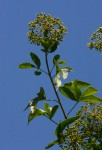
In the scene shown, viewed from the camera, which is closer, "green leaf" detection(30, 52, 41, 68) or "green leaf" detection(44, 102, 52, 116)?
"green leaf" detection(44, 102, 52, 116)

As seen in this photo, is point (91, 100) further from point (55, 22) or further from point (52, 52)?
point (55, 22)

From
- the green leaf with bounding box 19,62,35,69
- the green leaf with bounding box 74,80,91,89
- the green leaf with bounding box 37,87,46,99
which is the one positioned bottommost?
the green leaf with bounding box 74,80,91,89

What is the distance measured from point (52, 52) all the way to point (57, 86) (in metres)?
0.66

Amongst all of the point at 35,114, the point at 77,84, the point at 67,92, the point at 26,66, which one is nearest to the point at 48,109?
the point at 35,114

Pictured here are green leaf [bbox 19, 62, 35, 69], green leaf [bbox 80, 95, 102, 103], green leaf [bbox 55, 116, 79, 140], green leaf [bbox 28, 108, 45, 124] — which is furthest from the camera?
green leaf [bbox 19, 62, 35, 69]

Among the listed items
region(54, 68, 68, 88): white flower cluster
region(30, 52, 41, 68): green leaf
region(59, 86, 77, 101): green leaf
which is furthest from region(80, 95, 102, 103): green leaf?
region(30, 52, 41, 68): green leaf

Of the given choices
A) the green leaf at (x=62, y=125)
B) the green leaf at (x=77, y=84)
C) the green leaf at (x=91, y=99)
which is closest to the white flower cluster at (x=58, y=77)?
the green leaf at (x=77, y=84)

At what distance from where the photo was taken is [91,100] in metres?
5.82

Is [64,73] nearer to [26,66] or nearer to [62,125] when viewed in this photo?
[26,66]

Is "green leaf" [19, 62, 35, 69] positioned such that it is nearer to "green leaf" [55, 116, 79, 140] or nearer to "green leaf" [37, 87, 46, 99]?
"green leaf" [37, 87, 46, 99]

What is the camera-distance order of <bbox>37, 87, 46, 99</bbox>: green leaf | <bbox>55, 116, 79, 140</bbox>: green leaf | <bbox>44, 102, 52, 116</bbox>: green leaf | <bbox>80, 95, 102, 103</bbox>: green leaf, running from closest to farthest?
<bbox>55, 116, 79, 140</bbox>: green leaf, <bbox>80, 95, 102, 103</bbox>: green leaf, <bbox>44, 102, 52, 116</bbox>: green leaf, <bbox>37, 87, 46, 99</bbox>: green leaf

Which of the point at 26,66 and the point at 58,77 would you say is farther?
the point at 26,66

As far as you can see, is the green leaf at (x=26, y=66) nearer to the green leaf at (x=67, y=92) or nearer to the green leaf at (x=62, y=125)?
the green leaf at (x=67, y=92)

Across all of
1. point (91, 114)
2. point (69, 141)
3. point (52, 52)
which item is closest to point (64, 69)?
point (52, 52)
